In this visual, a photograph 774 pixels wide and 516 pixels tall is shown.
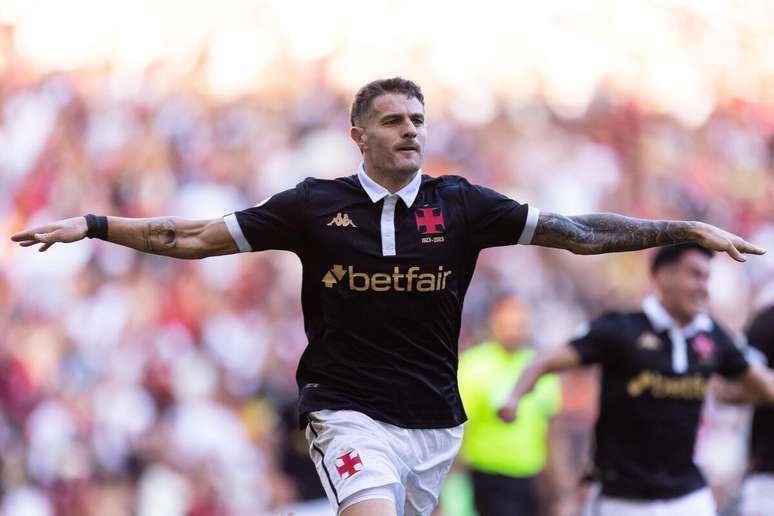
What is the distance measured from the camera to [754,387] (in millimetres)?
7977

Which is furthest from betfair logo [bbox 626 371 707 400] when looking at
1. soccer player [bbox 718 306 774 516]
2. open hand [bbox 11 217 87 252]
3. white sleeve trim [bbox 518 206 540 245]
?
open hand [bbox 11 217 87 252]

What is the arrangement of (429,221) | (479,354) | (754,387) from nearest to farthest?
(429,221) < (754,387) < (479,354)

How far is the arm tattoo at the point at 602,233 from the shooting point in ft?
19.6

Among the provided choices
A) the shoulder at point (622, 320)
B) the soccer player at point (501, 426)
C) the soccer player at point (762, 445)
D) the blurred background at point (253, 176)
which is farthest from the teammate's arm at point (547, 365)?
the blurred background at point (253, 176)

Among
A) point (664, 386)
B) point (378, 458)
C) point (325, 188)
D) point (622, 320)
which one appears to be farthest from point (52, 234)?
point (664, 386)

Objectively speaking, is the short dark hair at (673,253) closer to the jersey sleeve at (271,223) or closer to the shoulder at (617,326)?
the shoulder at (617,326)

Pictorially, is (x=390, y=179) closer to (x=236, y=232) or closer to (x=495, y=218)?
(x=495, y=218)

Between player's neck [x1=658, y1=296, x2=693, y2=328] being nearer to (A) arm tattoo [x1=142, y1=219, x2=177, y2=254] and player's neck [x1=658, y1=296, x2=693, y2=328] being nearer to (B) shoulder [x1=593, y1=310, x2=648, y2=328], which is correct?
(B) shoulder [x1=593, y1=310, x2=648, y2=328]

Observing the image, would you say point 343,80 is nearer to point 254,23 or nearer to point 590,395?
point 254,23

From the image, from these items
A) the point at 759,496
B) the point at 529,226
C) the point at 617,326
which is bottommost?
the point at 759,496

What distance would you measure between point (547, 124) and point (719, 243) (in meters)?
9.19

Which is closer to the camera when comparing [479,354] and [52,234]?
[52,234]

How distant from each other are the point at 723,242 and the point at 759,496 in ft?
11.0

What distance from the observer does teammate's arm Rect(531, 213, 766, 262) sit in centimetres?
595
